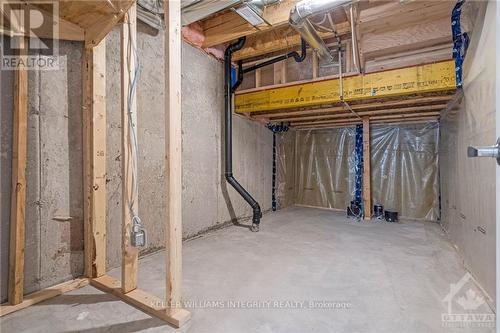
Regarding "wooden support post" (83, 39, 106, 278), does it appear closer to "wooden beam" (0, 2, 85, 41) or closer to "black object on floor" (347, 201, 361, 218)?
"wooden beam" (0, 2, 85, 41)

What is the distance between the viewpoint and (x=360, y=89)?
3.00m

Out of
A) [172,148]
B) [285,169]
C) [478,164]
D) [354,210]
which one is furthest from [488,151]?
[285,169]

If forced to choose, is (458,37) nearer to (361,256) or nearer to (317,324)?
(361,256)

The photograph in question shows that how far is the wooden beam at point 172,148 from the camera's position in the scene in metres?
1.44

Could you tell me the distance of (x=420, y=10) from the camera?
2.30 m

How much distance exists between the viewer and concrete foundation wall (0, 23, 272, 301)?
174cm

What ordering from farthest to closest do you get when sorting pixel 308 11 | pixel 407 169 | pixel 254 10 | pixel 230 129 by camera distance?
pixel 407 169 → pixel 230 129 → pixel 254 10 → pixel 308 11

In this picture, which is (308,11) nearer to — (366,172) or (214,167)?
(214,167)

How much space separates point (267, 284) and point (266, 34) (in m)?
3.02

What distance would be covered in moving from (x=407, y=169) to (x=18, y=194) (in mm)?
5078

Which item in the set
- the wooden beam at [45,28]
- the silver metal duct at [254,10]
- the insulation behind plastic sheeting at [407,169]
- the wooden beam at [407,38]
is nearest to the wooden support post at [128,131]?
the wooden beam at [45,28]

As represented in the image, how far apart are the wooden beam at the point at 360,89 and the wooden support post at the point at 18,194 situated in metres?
2.64

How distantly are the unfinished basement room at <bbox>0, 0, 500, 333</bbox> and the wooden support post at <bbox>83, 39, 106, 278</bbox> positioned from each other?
1 centimetres

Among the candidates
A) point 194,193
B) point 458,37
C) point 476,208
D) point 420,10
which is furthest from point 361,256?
point 420,10
